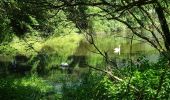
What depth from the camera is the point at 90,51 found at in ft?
31.4

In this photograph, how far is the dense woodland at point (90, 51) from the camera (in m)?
8.02

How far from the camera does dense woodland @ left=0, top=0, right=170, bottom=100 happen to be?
26.3ft

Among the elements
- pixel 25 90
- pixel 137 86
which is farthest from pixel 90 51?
pixel 25 90

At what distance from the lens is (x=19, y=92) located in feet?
64.1

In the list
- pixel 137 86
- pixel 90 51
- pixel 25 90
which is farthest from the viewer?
pixel 25 90

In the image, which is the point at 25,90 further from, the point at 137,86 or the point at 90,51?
the point at 90,51

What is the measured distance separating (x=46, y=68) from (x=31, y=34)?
25.1 ft

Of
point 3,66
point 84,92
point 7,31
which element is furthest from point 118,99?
point 3,66

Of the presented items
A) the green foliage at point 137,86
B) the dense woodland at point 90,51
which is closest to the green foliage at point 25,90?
the dense woodland at point 90,51

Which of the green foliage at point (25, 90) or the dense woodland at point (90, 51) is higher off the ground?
the dense woodland at point (90, 51)

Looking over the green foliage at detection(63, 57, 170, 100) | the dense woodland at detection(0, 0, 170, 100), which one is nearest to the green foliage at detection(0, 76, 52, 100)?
the dense woodland at detection(0, 0, 170, 100)

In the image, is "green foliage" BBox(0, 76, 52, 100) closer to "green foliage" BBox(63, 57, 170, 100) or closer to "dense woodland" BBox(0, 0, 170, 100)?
"dense woodland" BBox(0, 0, 170, 100)

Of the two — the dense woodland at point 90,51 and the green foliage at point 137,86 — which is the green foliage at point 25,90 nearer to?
the dense woodland at point 90,51

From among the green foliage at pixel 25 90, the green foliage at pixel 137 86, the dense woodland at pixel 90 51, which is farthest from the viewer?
the green foliage at pixel 25 90
